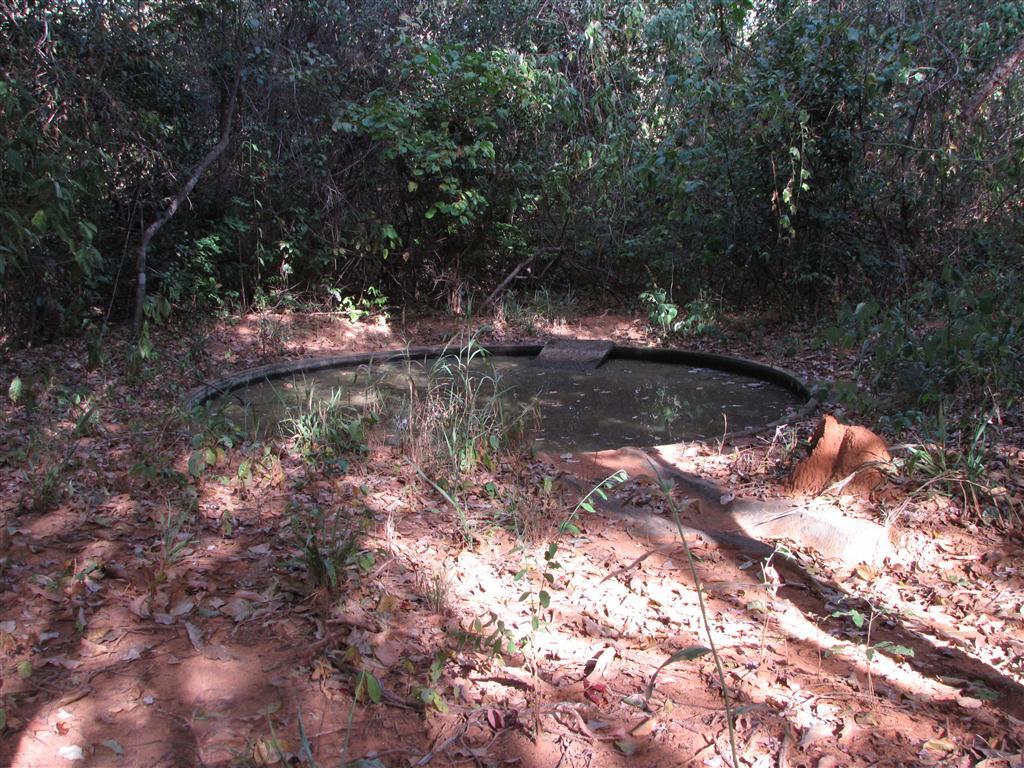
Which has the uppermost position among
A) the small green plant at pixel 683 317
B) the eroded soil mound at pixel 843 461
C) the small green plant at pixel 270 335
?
the eroded soil mound at pixel 843 461

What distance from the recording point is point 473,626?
2.24m

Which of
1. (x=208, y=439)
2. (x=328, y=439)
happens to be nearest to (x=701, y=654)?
(x=328, y=439)

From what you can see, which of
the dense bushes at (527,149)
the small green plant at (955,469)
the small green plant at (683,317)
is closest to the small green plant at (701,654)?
the small green plant at (955,469)

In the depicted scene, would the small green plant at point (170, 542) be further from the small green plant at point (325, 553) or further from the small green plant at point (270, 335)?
the small green plant at point (270, 335)

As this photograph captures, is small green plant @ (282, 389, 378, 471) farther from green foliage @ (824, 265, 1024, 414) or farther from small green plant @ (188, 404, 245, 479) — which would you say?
green foliage @ (824, 265, 1024, 414)

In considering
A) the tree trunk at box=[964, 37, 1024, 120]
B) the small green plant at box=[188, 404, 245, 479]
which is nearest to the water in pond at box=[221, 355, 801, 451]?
the small green plant at box=[188, 404, 245, 479]

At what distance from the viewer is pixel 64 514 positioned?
2.93 meters

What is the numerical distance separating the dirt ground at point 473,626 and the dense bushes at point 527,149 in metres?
2.63

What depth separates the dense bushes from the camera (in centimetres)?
573

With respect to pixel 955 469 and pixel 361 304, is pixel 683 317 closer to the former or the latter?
pixel 361 304

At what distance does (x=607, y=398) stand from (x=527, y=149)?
158 inches

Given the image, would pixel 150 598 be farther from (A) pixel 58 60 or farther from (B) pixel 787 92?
(B) pixel 787 92

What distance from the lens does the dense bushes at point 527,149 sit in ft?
18.8

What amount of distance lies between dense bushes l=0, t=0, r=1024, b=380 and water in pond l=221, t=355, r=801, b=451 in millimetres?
1456
